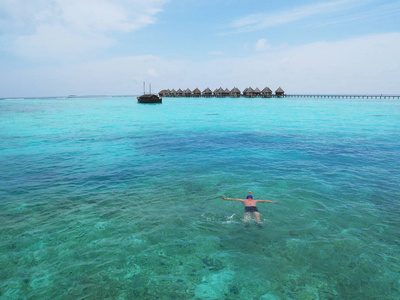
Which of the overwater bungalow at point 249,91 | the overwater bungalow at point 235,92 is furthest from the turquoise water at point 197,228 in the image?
the overwater bungalow at point 235,92

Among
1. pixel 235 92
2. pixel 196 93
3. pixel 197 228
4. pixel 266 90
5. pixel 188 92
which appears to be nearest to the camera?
pixel 197 228

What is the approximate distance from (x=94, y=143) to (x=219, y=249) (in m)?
20.6

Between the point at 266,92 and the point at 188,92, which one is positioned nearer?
the point at 266,92

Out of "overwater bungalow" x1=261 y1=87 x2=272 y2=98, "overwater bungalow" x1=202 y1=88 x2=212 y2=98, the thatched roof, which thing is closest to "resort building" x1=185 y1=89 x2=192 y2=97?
"overwater bungalow" x1=202 y1=88 x2=212 y2=98

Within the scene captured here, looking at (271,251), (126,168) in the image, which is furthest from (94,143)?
(271,251)

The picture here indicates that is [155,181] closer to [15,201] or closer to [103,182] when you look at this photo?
[103,182]

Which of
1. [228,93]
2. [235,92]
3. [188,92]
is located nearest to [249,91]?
[235,92]

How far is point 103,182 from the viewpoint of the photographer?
13688 mm

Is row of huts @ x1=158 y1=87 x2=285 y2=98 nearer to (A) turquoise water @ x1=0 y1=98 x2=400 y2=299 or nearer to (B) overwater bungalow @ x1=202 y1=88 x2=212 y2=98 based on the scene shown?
(B) overwater bungalow @ x1=202 y1=88 x2=212 y2=98

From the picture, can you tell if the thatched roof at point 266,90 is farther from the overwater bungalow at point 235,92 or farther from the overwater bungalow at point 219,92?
the overwater bungalow at point 219,92

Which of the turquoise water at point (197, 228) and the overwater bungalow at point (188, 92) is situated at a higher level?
the overwater bungalow at point (188, 92)

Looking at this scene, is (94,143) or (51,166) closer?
(51,166)

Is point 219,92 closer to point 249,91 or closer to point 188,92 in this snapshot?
point 249,91

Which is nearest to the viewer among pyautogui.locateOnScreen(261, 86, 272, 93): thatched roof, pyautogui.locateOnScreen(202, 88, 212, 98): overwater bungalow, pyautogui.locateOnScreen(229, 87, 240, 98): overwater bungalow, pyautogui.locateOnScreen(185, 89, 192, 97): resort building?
pyautogui.locateOnScreen(261, 86, 272, 93): thatched roof
